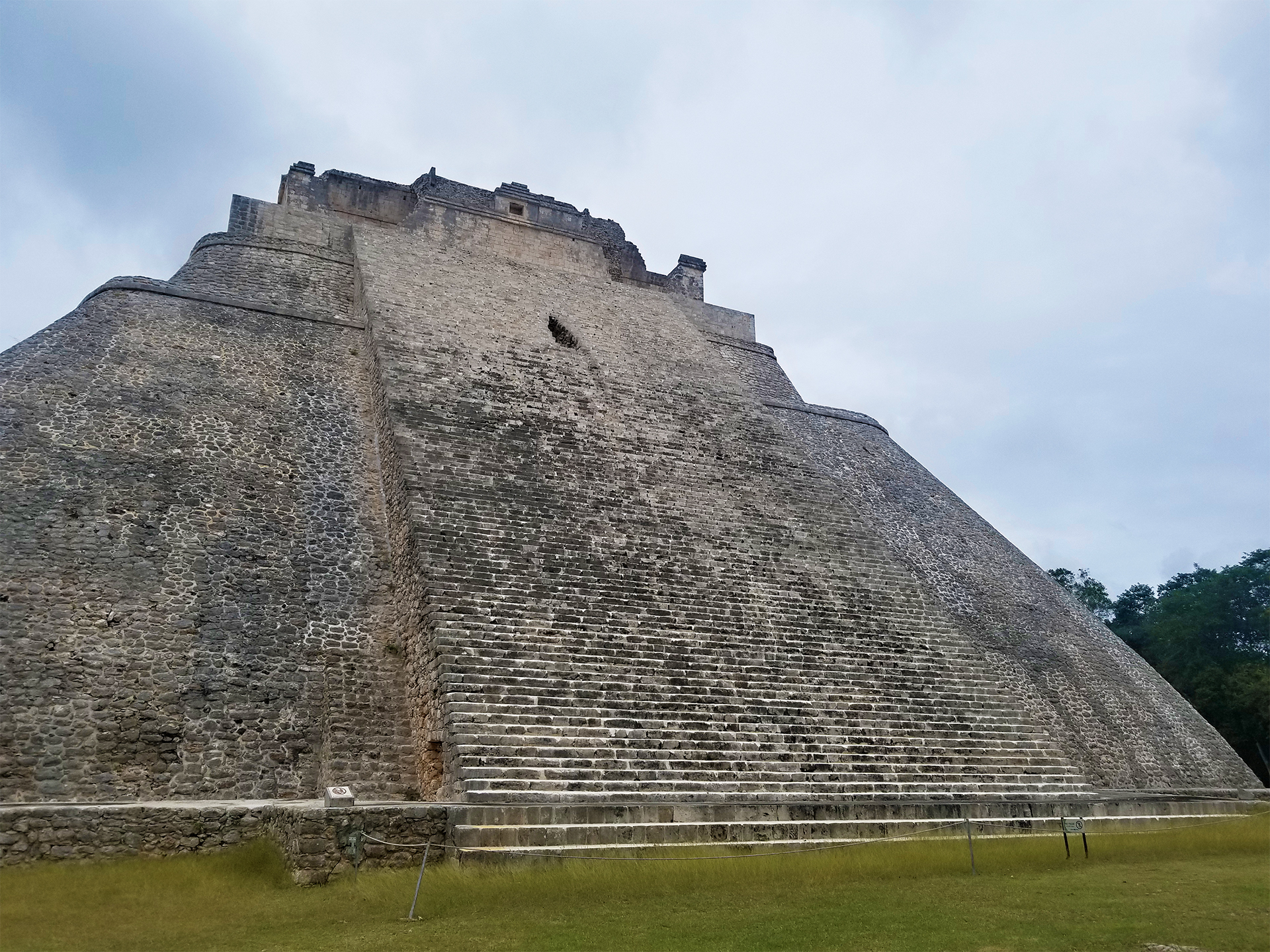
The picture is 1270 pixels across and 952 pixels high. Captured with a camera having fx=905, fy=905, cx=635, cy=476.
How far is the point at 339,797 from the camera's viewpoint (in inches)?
206

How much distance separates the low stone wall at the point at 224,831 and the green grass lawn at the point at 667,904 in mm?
119

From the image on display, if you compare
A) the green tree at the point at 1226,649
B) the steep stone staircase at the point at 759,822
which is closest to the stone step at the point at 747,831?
the steep stone staircase at the point at 759,822

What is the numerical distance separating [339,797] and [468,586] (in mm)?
2388

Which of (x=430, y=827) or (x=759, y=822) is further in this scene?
(x=759, y=822)

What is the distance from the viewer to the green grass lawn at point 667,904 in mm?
3834

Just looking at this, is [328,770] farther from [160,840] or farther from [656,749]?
[656,749]

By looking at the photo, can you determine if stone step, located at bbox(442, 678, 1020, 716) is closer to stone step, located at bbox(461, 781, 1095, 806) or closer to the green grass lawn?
stone step, located at bbox(461, 781, 1095, 806)

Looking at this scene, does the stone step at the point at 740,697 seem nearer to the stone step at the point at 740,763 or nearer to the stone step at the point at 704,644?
the stone step at the point at 704,644

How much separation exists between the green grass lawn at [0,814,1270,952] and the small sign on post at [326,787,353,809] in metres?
0.41

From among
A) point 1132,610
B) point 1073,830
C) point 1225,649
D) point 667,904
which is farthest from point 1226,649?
point 667,904

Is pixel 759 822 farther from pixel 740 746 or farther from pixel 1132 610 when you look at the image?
pixel 1132 610

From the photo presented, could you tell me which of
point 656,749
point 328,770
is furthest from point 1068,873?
point 328,770

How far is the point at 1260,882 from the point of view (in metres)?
4.94

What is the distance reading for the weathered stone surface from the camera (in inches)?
259
